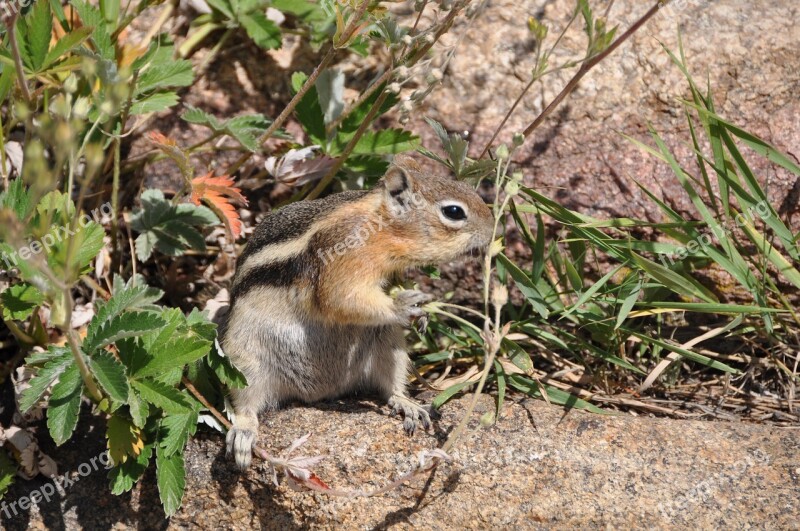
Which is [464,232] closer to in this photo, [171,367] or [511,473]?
[511,473]

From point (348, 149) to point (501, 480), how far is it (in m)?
1.66

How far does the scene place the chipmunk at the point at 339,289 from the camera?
11.8 feet

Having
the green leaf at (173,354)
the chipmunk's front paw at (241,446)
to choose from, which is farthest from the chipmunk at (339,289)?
the green leaf at (173,354)

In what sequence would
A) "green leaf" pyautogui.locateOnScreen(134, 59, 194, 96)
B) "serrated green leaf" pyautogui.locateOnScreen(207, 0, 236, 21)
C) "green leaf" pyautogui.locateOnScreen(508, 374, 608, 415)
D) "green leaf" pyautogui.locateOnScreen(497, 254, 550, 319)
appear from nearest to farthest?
1. "green leaf" pyautogui.locateOnScreen(508, 374, 608, 415)
2. "green leaf" pyautogui.locateOnScreen(497, 254, 550, 319)
3. "green leaf" pyautogui.locateOnScreen(134, 59, 194, 96)
4. "serrated green leaf" pyautogui.locateOnScreen(207, 0, 236, 21)

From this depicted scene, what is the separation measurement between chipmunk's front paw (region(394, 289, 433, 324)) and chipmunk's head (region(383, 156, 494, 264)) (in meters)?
0.16

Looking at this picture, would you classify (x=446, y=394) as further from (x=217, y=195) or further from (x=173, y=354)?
(x=217, y=195)

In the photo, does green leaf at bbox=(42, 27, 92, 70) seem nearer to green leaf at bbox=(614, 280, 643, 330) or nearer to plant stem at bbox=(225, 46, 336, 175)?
plant stem at bbox=(225, 46, 336, 175)

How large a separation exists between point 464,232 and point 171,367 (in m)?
1.29

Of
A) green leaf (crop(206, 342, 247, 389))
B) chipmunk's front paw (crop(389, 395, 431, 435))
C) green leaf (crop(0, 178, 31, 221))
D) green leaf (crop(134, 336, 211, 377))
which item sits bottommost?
chipmunk's front paw (crop(389, 395, 431, 435))

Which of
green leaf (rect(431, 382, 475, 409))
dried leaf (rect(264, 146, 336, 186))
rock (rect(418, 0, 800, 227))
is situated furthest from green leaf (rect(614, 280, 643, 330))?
dried leaf (rect(264, 146, 336, 186))

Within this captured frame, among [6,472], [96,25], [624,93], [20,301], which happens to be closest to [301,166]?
[96,25]

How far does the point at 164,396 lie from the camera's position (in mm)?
3170

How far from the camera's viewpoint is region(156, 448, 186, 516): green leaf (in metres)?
3.25

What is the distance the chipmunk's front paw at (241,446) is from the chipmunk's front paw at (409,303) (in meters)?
0.80
